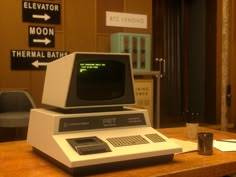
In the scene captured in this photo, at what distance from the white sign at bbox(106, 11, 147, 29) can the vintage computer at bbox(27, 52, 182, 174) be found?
3705 mm

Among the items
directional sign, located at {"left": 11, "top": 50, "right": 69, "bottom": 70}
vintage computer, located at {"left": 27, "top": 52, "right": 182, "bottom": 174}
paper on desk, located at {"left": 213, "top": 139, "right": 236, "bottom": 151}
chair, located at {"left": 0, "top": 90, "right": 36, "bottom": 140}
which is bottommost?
chair, located at {"left": 0, "top": 90, "right": 36, "bottom": 140}

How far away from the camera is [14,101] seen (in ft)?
13.2

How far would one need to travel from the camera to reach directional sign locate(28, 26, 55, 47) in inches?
177

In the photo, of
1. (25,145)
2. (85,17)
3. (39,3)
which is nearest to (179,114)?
(85,17)

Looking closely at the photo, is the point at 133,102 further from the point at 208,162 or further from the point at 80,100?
the point at 208,162

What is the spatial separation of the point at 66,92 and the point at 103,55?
0.67ft

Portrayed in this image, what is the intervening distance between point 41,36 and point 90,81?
338 centimetres

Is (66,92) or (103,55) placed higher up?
(103,55)

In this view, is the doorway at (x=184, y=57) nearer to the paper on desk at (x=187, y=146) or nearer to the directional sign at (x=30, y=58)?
the directional sign at (x=30, y=58)

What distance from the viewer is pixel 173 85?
6.45m

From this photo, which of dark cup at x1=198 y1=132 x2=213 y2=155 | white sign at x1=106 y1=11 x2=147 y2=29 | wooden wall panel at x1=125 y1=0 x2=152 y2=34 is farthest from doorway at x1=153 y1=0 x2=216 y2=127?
dark cup at x1=198 y1=132 x2=213 y2=155

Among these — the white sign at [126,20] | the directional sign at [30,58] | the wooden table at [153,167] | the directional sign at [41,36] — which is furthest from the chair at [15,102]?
the wooden table at [153,167]

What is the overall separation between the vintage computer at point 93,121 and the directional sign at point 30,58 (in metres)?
3.09

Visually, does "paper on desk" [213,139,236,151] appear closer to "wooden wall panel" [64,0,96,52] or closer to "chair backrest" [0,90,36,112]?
"chair backrest" [0,90,36,112]
